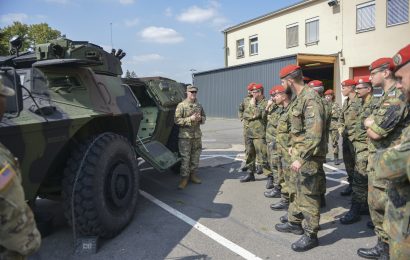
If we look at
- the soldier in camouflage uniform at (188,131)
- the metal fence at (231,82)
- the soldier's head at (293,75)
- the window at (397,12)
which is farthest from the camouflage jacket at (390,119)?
the window at (397,12)

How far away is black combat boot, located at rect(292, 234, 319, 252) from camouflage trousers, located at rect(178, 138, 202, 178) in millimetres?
2839

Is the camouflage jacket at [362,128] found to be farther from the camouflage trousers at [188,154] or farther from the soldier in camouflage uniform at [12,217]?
the soldier in camouflage uniform at [12,217]

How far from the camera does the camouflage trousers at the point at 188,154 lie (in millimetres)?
6363

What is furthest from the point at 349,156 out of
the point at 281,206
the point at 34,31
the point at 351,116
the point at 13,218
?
the point at 34,31

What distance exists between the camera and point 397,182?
1.79 meters

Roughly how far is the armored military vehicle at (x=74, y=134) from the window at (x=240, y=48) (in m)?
19.5

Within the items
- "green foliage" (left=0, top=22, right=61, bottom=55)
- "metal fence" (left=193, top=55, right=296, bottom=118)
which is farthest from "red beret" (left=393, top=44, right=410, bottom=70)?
"green foliage" (left=0, top=22, right=61, bottom=55)

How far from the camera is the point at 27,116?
344 cm

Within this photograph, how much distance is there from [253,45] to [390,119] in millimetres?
20682

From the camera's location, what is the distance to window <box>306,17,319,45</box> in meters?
18.6

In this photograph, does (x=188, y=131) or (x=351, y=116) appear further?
(x=188, y=131)

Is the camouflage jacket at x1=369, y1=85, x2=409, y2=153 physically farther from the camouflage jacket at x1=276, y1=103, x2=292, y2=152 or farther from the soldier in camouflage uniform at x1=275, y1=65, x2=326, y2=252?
the camouflage jacket at x1=276, y1=103, x2=292, y2=152

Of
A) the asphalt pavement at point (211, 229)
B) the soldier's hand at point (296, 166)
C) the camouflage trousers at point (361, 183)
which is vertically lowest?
the asphalt pavement at point (211, 229)

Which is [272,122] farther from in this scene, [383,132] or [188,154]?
[383,132]
